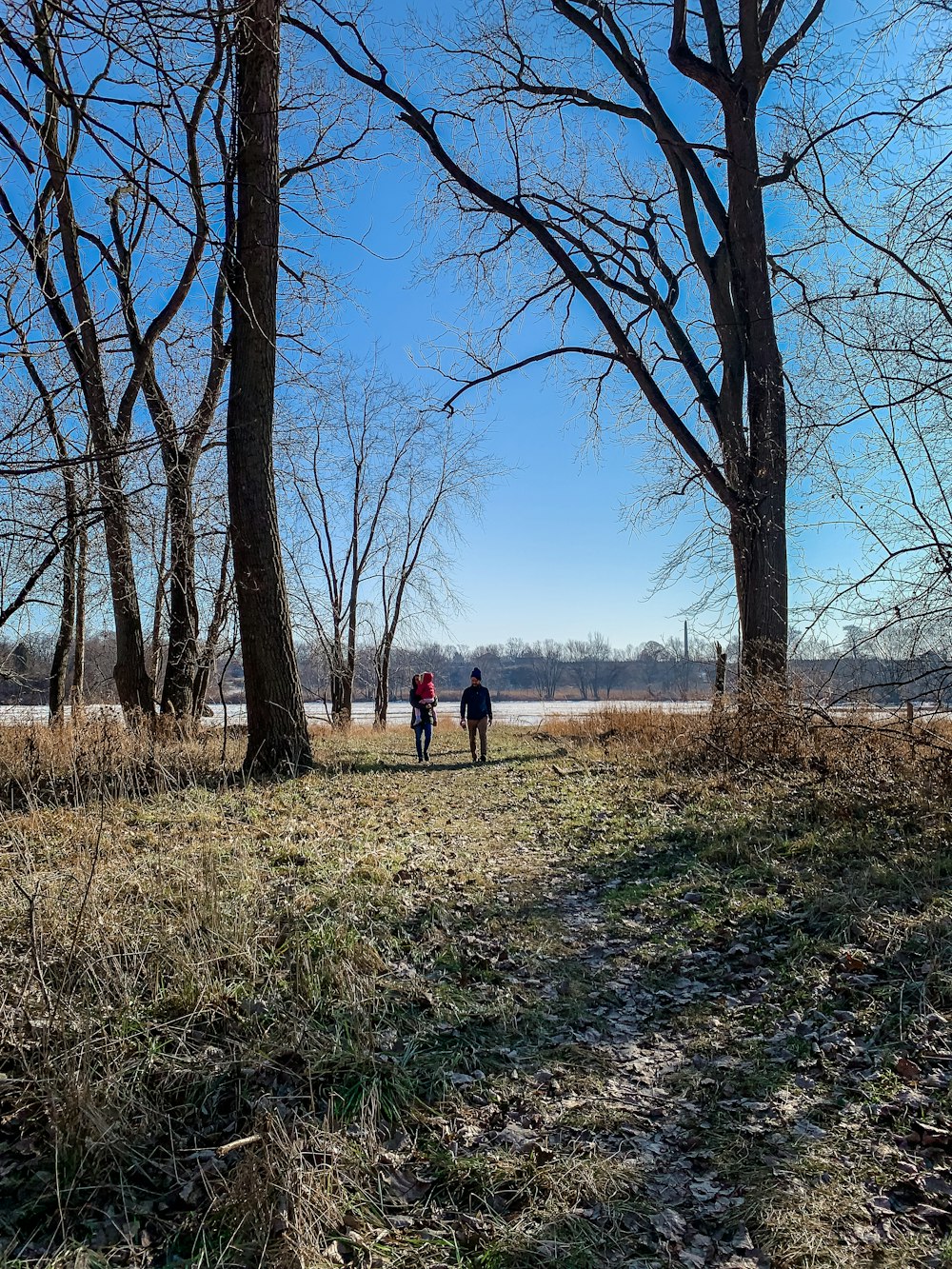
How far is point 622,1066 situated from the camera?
10.5 feet

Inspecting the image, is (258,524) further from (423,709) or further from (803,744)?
(803,744)

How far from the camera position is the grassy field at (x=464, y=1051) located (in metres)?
2.25

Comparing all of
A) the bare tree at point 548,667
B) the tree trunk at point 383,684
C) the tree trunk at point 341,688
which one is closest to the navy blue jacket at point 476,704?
the tree trunk at point 341,688

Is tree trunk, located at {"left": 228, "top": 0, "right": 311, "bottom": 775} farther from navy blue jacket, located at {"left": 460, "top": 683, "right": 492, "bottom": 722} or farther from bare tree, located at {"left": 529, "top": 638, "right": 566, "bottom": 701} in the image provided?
bare tree, located at {"left": 529, "top": 638, "right": 566, "bottom": 701}

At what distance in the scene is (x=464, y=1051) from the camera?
318cm

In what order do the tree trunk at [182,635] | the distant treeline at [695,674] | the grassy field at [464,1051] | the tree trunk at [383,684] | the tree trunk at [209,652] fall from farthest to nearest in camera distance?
the tree trunk at [383,684]
the tree trunk at [209,652]
the tree trunk at [182,635]
the distant treeline at [695,674]
the grassy field at [464,1051]

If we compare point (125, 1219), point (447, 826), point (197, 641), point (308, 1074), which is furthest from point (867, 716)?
point (197, 641)

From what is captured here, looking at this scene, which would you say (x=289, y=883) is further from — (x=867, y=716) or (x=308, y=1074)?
(x=867, y=716)

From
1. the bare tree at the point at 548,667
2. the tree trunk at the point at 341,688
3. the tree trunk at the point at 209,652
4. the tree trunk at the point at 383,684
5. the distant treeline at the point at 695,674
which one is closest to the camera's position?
the distant treeline at the point at 695,674

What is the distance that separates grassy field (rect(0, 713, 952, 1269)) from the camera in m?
2.25

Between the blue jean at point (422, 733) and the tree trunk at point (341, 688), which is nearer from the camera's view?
the blue jean at point (422, 733)

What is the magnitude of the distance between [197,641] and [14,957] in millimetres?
9052

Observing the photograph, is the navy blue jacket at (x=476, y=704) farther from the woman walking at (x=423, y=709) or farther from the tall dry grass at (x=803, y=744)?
the tall dry grass at (x=803, y=744)

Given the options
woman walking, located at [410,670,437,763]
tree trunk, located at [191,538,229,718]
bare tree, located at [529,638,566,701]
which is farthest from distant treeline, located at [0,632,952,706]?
bare tree, located at [529,638,566,701]
